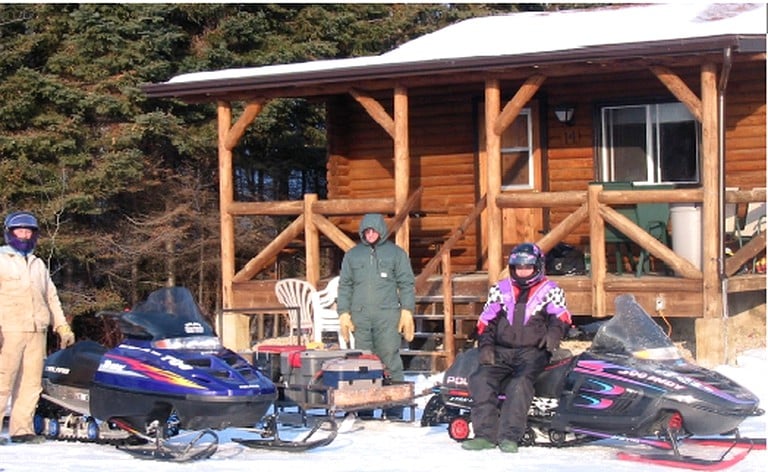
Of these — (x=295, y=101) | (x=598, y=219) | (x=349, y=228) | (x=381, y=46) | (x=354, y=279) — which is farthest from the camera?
(x=381, y=46)

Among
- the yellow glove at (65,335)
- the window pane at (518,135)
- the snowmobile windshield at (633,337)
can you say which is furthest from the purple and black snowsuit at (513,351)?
the window pane at (518,135)

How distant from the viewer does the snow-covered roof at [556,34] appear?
14.6 meters

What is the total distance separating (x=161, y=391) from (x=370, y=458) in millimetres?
1449

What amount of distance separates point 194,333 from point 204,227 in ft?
52.9

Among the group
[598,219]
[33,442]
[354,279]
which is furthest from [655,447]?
[598,219]

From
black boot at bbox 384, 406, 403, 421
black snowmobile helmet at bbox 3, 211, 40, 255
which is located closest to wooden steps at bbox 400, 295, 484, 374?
black boot at bbox 384, 406, 403, 421

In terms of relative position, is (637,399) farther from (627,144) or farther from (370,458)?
(627,144)

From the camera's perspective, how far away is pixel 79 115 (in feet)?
76.2

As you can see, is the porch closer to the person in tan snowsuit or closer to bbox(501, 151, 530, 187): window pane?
bbox(501, 151, 530, 187): window pane

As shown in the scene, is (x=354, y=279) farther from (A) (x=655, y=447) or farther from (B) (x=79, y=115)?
(B) (x=79, y=115)

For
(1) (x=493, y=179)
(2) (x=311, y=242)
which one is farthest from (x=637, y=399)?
(2) (x=311, y=242)

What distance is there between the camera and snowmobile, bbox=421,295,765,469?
8.34 metres

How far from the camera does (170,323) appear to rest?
9.25 meters

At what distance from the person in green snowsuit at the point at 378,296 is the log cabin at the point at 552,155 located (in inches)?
139
